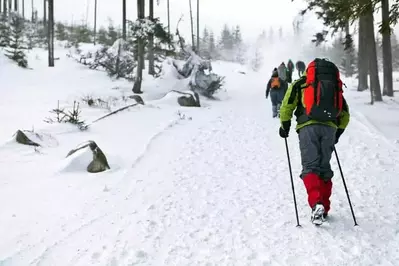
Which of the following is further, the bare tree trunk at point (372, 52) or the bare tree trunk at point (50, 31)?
the bare tree trunk at point (50, 31)

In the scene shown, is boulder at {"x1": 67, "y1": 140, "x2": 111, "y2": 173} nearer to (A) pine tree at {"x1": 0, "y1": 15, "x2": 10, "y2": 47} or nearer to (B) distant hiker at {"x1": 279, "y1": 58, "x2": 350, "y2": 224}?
(B) distant hiker at {"x1": 279, "y1": 58, "x2": 350, "y2": 224}

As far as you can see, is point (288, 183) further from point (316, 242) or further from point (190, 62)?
point (190, 62)

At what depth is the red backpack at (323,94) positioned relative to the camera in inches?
179

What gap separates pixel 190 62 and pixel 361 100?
8.99 m

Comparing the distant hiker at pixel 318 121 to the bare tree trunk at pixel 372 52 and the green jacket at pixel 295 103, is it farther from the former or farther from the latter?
the bare tree trunk at pixel 372 52

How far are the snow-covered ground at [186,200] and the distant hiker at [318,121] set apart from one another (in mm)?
424

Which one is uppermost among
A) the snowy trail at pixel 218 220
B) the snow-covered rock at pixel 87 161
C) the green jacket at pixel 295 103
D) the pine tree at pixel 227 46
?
the pine tree at pixel 227 46

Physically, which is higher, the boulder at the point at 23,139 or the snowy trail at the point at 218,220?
the boulder at the point at 23,139

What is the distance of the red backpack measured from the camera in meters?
4.55

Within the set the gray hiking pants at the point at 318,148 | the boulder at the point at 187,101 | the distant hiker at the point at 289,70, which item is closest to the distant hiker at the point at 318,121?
the gray hiking pants at the point at 318,148

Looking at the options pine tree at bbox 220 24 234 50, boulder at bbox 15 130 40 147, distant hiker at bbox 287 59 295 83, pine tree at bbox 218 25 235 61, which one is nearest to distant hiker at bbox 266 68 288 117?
distant hiker at bbox 287 59 295 83

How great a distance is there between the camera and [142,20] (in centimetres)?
1795

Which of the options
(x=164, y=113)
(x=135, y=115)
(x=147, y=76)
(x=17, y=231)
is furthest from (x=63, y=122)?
(x=147, y=76)

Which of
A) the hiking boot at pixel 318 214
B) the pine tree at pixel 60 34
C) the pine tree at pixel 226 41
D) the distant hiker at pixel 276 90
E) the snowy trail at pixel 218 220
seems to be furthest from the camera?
the pine tree at pixel 226 41
